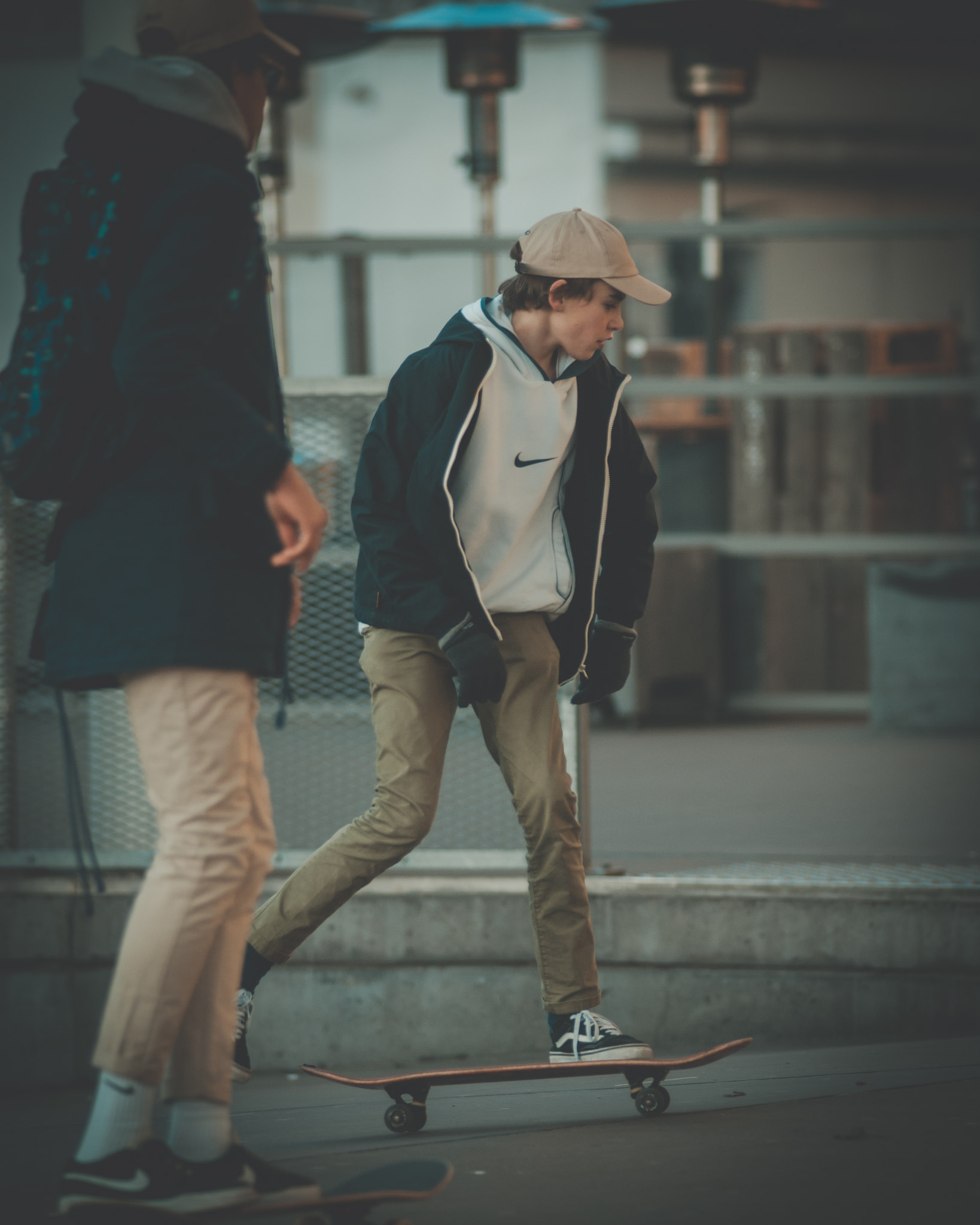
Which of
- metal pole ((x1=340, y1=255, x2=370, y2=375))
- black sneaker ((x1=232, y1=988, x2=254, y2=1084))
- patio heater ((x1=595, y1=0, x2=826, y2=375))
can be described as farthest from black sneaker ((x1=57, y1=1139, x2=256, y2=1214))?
metal pole ((x1=340, y1=255, x2=370, y2=375))

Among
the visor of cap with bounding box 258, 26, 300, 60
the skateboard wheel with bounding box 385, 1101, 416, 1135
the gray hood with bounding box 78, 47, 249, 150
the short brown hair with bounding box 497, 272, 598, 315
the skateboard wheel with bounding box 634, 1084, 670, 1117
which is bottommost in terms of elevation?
the skateboard wheel with bounding box 385, 1101, 416, 1135

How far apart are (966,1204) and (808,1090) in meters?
0.90

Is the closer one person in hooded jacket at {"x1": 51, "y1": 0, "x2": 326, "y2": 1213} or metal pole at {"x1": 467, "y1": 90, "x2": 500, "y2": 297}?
person in hooded jacket at {"x1": 51, "y1": 0, "x2": 326, "y2": 1213}

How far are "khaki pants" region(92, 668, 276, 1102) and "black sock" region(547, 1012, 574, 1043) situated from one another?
43.5 inches

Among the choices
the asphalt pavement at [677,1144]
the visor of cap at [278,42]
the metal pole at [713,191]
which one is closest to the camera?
the visor of cap at [278,42]

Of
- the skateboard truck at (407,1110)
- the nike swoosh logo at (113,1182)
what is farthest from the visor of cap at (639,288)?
the nike swoosh logo at (113,1182)

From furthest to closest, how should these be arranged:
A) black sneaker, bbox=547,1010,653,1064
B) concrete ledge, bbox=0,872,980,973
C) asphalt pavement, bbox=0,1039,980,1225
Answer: concrete ledge, bbox=0,872,980,973 → black sneaker, bbox=547,1010,653,1064 → asphalt pavement, bbox=0,1039,980,1225

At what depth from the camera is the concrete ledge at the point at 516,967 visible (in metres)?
4.48

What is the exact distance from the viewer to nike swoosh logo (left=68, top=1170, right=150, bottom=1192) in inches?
95.5

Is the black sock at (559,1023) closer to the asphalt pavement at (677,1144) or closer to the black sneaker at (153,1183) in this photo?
the asphalt pavement at (677,1144)

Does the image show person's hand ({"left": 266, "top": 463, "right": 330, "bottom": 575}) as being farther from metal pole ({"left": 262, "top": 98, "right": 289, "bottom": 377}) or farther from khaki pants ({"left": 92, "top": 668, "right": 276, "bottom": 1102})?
metal pole ({"left": 262, "top": 98, "right": 289, "bottom": 377})

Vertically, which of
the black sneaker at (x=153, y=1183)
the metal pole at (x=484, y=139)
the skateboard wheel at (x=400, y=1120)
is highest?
the metal pole at (x=484, y=139)

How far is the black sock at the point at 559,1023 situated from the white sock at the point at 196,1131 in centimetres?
110

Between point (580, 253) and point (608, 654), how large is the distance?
0.93 m
